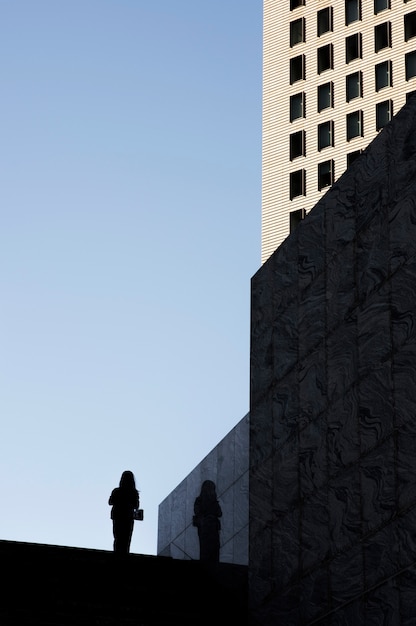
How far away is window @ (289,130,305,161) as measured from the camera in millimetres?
67062

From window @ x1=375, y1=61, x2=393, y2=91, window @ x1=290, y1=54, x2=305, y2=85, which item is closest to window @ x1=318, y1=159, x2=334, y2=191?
window @ x1=375, y1=61, x2=393, y2=91

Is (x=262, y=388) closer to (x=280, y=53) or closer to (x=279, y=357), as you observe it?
(x=279, y=357)

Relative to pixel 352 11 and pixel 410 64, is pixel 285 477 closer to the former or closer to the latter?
pixel 410 64

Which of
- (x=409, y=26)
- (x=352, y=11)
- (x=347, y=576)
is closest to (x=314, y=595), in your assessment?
(x=347, y=576)

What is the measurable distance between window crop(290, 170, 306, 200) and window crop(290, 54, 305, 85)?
6227 millimetres

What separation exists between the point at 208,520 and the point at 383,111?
4124 centimetres

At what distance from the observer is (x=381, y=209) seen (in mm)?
18531

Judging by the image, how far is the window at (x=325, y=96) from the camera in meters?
66.5

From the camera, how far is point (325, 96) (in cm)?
6712

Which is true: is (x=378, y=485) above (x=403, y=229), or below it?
below

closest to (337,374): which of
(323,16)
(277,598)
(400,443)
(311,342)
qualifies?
(311,342)

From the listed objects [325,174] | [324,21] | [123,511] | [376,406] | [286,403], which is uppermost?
[324,21]

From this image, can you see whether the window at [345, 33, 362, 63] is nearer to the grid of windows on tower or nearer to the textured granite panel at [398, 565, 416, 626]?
the grid of windows on tower

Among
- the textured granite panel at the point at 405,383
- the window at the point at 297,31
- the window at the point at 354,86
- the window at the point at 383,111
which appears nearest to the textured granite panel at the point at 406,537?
the textured granite panel at the point at 405,383
